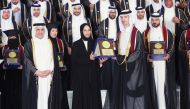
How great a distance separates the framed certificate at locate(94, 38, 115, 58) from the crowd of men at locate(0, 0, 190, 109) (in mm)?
116

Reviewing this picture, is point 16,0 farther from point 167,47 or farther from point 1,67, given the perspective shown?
point 167,47

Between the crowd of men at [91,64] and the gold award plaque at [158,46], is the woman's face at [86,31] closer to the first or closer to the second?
the crowd of men at [91,64]

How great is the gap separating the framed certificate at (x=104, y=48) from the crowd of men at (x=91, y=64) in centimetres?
12

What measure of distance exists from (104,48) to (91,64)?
447 millimetres

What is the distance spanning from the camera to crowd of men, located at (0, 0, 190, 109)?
406 inches

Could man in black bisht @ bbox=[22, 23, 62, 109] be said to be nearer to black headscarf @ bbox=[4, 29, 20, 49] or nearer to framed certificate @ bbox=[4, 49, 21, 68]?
framed certificate @ bbox=[4, 49, 21, 68]

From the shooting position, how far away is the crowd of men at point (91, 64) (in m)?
10.3

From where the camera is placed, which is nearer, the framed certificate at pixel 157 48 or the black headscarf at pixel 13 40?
the framed certificate at pixel 157 48

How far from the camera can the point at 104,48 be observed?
10414 mm

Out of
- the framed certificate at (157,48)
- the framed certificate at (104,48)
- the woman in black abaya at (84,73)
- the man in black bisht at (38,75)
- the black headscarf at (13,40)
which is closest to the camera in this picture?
the man in black bisht at (38,75)

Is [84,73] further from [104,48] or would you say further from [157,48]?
[157,48]

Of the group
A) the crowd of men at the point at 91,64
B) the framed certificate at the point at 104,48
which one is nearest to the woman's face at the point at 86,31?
the crowd of men at the point at 91,64

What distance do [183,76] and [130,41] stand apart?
1.54m

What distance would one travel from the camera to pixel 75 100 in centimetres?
1060
